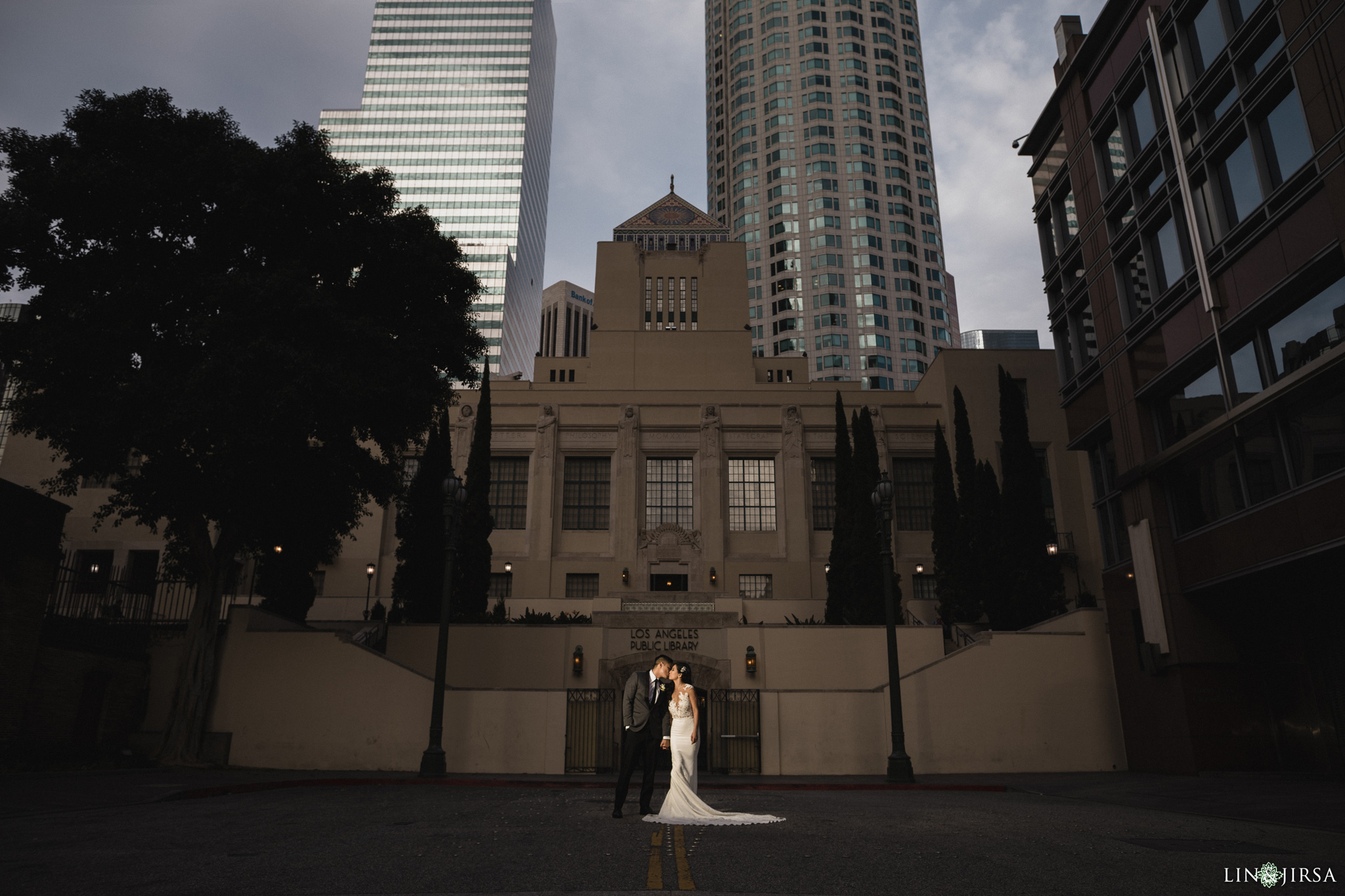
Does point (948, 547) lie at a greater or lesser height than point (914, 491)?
lesser

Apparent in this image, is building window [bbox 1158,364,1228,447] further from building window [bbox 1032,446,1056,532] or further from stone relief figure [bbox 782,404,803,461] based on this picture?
stone relief figure [bbox 782,404,803,461]

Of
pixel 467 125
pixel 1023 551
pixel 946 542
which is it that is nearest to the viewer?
pixel 1023 551

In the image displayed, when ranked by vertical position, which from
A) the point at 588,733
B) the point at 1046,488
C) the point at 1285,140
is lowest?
the point at 588,733

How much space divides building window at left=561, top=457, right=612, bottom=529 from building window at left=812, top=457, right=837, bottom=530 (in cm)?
1033

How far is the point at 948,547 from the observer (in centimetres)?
3328

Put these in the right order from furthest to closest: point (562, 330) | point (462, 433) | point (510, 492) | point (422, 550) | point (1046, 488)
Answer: point (562, 330), point (510, 492), point (462, 433), point (1046, 488), point (422, 550)

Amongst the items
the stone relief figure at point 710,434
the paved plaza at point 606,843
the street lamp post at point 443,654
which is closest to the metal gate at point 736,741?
the street lamp post at point 443,654

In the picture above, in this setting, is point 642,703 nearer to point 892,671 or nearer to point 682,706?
point 682,706

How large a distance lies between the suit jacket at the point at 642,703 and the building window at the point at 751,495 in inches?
1262

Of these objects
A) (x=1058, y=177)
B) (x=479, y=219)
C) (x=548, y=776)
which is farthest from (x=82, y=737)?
→ (x=479, y=219)

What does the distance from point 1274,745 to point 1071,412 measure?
993 cm

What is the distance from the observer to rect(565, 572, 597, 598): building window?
4109cm

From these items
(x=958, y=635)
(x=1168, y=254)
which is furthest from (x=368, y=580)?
(x=1168, y=254)

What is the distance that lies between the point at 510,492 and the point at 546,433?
3.48 meters
